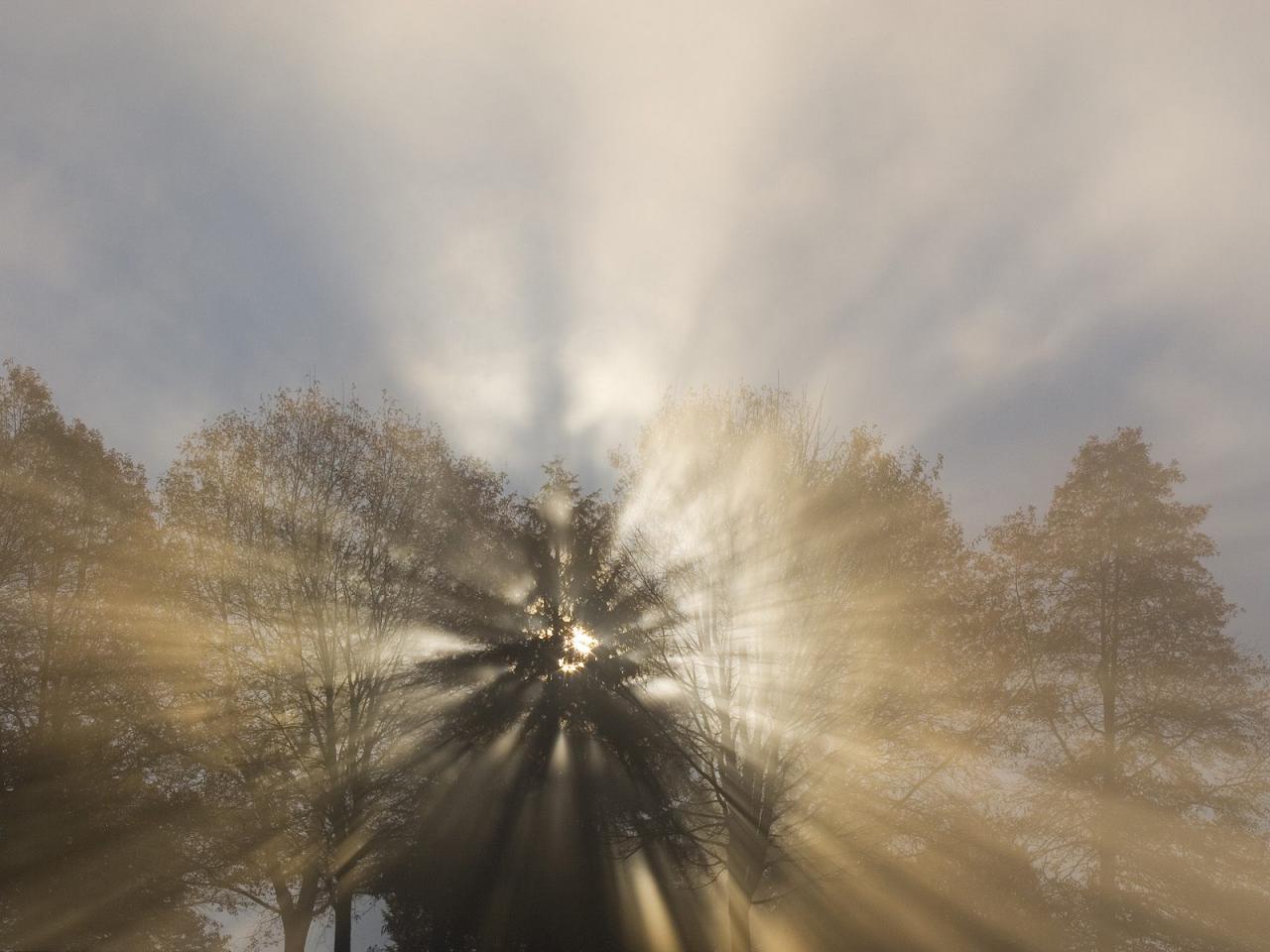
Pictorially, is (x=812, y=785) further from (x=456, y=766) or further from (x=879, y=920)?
(x=456, y=766)

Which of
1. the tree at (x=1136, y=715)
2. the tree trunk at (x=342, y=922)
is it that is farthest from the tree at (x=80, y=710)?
the tree at (x=1136, y=715)

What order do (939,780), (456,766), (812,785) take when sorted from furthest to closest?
(456,766) < (939,780) < (812,785)

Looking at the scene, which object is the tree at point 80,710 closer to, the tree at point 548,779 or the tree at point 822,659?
the tree at point 548,779

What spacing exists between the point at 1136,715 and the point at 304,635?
19.1 meters

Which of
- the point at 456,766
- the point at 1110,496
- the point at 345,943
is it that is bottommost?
the point at 345,943

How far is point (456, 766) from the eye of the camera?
16.4 metres

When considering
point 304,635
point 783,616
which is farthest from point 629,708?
point 304,635

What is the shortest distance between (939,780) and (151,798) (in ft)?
54.4

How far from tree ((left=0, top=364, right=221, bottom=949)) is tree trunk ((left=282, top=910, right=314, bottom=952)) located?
230cm

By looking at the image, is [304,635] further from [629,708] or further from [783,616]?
[783,616]

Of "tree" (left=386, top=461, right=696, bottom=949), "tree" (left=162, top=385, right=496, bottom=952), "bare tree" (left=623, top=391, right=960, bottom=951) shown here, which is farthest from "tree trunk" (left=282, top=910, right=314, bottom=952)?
"bare tree" (left=623, top=391, right=960, bottom=951)

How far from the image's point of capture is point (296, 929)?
59.8ft

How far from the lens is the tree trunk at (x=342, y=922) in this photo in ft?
55.5

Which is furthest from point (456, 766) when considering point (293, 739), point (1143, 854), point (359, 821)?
point (1143, 854)
